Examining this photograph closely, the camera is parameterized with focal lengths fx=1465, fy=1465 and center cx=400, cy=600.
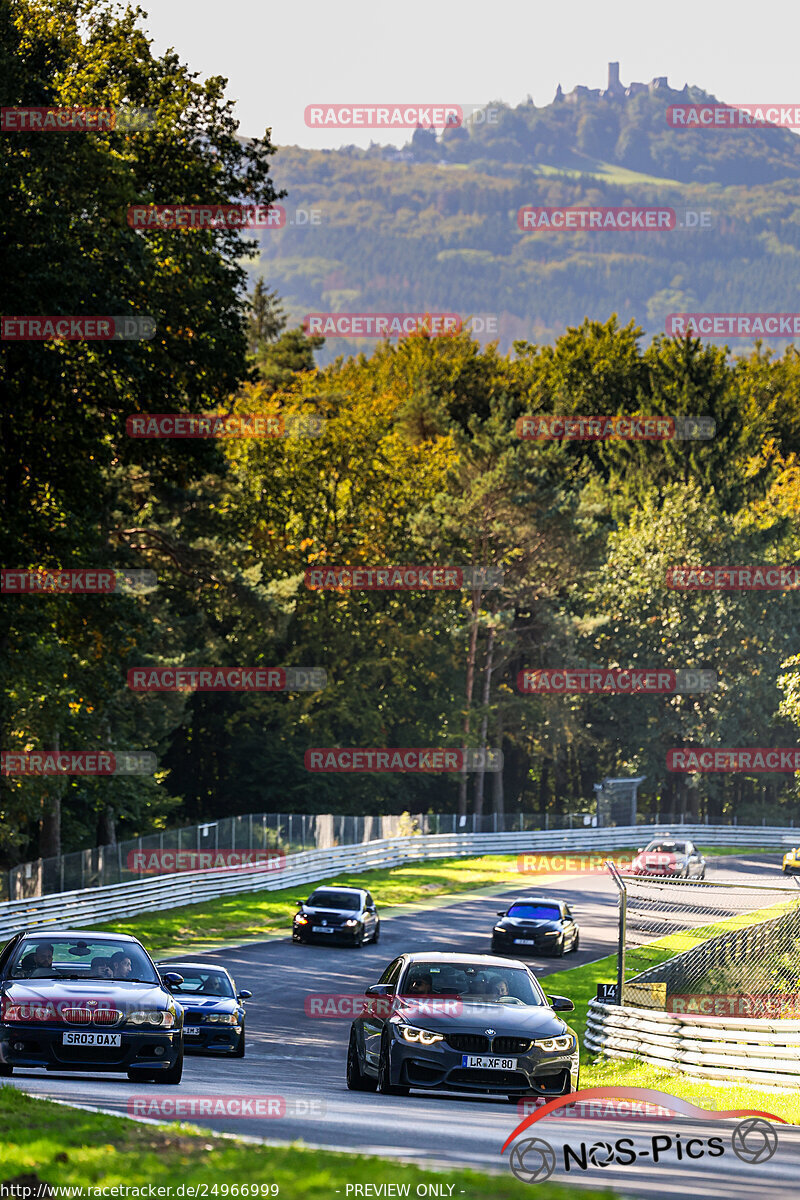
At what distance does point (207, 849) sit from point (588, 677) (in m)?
36.8

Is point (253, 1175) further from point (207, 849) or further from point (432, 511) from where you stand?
point (432, 511)

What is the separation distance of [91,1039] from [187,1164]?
15.4 ft

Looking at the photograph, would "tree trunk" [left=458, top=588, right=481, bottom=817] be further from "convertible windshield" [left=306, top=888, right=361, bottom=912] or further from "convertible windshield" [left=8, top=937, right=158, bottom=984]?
"convertible windshield" [left=8, top=937, right=158, bottom=984]

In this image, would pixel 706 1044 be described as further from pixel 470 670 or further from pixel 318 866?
pixel 470 670

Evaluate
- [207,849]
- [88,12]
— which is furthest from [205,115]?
[207,849]

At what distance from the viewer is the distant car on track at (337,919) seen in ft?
109

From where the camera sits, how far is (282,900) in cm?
4203

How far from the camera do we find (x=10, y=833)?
3506 centimetres

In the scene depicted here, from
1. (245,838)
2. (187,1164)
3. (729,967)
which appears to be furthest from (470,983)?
(245,838)

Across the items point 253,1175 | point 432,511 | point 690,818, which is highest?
point 432,511

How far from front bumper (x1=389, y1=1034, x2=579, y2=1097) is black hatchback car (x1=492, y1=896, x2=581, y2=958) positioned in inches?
817

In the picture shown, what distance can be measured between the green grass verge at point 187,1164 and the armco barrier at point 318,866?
2001 cm

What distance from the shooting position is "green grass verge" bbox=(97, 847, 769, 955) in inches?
1316

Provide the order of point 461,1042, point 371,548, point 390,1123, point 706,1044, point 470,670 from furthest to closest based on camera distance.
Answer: point 470,670, point 371,548, point 706,1044, point 461,1042, point 390,1123
